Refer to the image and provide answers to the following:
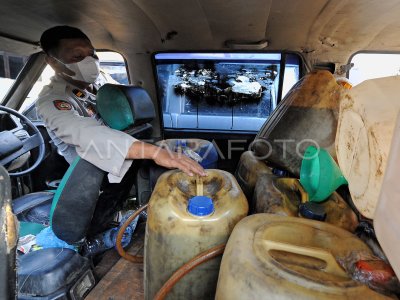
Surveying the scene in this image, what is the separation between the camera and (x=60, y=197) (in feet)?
4.28

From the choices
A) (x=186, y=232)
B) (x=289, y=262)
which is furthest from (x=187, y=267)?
(x=289, y=262)

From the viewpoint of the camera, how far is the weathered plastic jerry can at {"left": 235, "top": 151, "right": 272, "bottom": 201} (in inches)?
51.8

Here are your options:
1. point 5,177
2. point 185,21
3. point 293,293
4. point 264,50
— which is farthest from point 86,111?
point 293,293

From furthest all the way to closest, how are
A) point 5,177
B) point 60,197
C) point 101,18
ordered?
1. point 101,18
2. point 60,197
3. point 5,177

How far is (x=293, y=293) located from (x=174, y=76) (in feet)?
7.08

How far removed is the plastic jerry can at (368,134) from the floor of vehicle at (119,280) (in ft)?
3.37

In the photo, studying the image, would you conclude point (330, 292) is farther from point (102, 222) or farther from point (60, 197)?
point (102, 222)

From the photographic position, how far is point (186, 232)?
85 cm

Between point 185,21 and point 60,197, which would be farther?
point 185,21

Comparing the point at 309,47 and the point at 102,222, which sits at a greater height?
the point at 309,47

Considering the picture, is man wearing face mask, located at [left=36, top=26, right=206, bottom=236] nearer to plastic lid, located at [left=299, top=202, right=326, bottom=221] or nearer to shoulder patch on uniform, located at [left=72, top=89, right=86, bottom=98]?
shoulder patch on uniform, located at [left=72, top=89, right=86, bottom=98]

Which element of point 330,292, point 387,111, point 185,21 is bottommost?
point 330,292

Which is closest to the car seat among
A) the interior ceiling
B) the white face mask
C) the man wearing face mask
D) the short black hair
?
the man wearing face mask

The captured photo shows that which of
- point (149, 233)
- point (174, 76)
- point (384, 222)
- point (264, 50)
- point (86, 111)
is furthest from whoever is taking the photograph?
point (174, 76)
